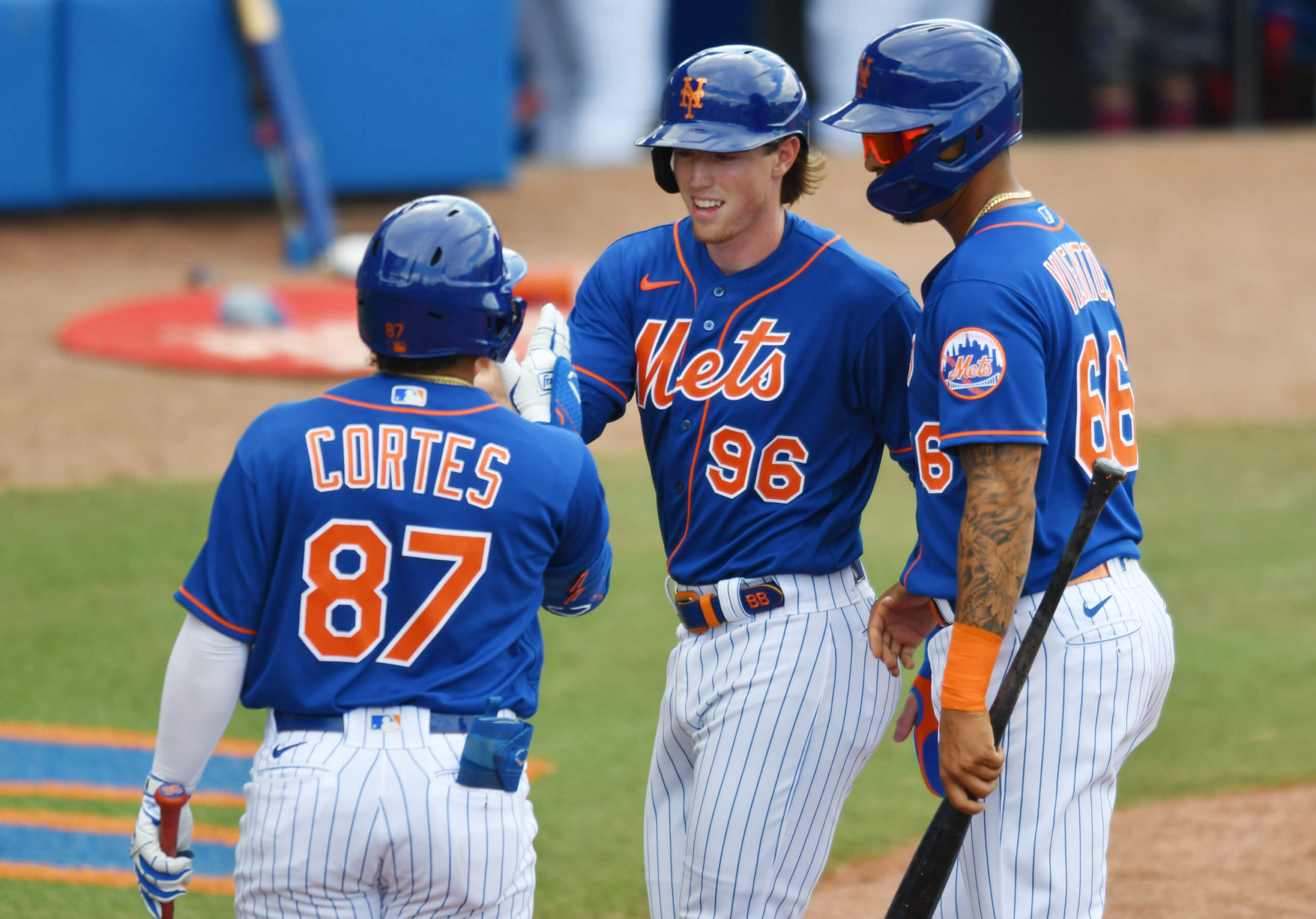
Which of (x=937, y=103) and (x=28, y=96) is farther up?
(x=937, y=103)

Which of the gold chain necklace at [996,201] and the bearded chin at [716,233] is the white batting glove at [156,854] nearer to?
the bearded chin at [716,233]

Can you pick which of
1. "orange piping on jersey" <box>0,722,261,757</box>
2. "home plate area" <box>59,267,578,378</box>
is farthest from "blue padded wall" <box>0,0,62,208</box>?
"orange piping on jersey" <box>0,722,261,757</box>

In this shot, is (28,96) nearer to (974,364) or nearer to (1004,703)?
(974,364)

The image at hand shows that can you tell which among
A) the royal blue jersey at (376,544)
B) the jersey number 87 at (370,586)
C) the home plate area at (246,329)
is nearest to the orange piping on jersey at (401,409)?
the royal blue jersey at (376,544)

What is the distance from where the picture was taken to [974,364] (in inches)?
92.3

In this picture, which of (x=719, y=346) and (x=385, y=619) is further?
(x=719, y=346)

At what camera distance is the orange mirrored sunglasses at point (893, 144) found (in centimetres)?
252

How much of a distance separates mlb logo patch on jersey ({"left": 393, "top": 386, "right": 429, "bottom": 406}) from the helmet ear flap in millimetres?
912

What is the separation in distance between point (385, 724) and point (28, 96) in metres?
10.1

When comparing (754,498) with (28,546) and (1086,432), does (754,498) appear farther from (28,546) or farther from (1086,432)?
(28,546)

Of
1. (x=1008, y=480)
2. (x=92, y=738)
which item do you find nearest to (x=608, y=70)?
(x=92, y=738)

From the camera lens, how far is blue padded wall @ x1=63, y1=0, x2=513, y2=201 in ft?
36.9

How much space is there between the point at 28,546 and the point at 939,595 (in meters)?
5.13

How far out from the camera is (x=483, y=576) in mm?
2193
